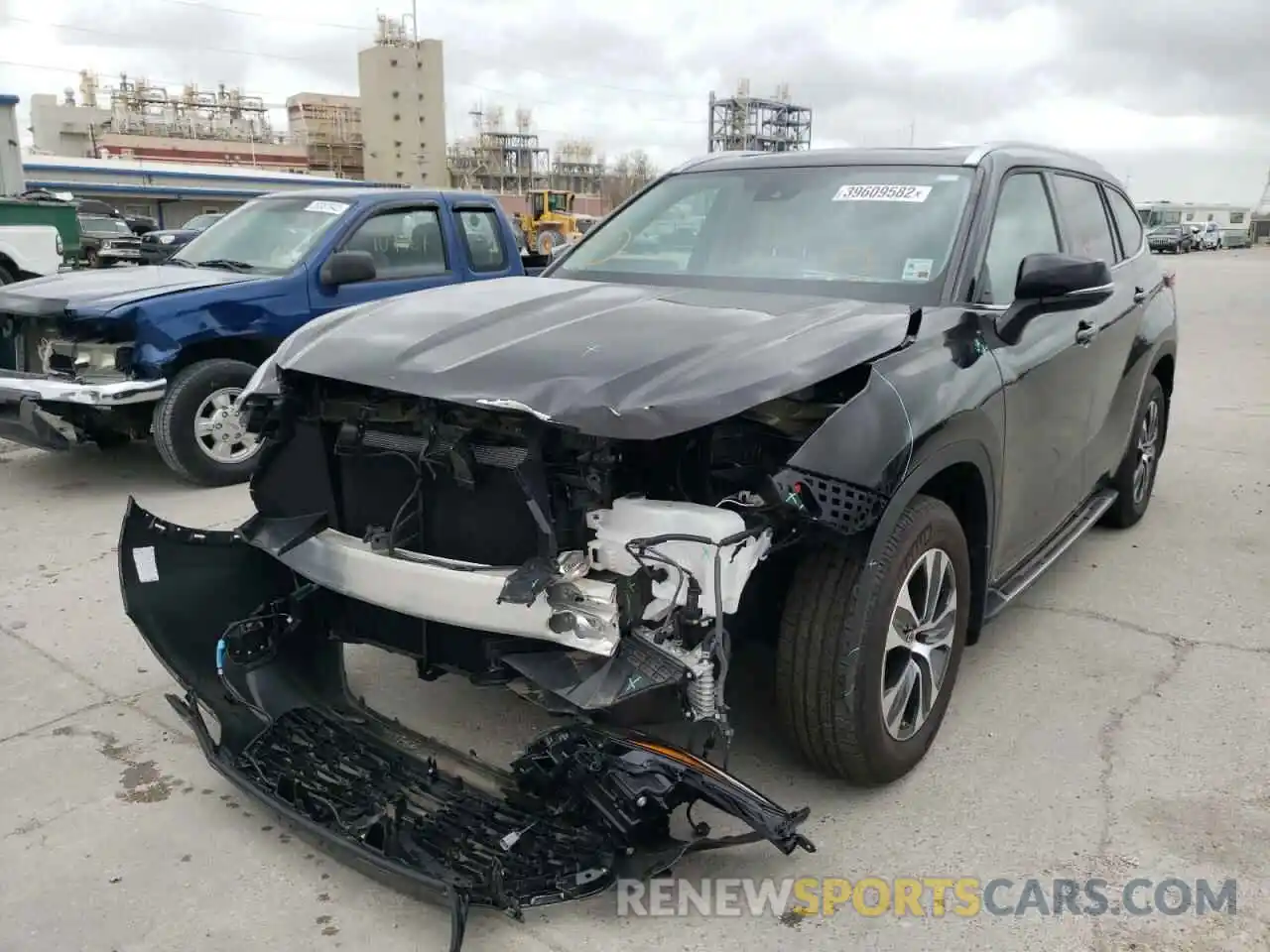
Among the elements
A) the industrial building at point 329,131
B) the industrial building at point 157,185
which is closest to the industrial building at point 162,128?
the industrial building at point 329,131

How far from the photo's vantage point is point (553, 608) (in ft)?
8.09

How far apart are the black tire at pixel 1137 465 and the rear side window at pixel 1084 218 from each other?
897 mm

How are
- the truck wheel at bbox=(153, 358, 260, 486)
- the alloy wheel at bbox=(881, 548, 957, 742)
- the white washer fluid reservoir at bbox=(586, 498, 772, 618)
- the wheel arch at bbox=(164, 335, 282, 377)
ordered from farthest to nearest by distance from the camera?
the wheel arch at bbox=(164, 335, 282, 377)
the truck wheel at bbox=(153, 358, 260, 486)
the alloy wheel at bbox=(881, 548, 957, 742)
the white washer fluid reservoir at bbox=(586, 498, 772, 618)

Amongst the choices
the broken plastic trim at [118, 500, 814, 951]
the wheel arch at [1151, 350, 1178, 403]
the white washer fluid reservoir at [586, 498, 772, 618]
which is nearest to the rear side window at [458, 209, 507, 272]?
the wheel arch at [1151, 350, 1178, 403]

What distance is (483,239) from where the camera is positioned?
792 cm

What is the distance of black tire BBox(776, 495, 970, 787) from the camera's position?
106 inches

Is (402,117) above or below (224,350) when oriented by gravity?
above

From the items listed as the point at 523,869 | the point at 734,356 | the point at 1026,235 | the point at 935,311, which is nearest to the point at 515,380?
the point at 734,356

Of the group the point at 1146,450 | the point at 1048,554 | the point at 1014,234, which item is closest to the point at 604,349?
the point at 1014,234

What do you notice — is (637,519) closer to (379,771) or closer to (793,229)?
(379,771)

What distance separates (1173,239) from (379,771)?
6084 centimetres

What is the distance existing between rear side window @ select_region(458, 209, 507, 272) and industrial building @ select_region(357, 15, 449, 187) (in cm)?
9148

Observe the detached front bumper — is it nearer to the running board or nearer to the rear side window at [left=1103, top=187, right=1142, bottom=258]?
the running board

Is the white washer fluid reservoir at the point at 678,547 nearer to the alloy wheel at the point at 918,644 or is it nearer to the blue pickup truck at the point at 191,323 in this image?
the alloy wheel at the point at 918,644
